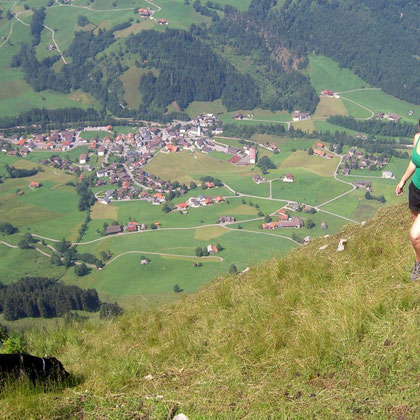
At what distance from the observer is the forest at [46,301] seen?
38500mm

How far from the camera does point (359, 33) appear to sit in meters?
145

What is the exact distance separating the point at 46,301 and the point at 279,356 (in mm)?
38132

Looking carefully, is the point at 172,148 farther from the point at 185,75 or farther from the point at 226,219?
the point at 185,75

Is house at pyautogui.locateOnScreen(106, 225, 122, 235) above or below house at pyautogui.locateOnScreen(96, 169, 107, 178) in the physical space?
above

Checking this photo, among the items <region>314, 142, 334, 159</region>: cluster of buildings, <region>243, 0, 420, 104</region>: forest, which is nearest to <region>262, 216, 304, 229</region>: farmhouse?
<region>314, 142, 334, 159</region>: cluster of buildings

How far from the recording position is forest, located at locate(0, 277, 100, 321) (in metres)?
38.5

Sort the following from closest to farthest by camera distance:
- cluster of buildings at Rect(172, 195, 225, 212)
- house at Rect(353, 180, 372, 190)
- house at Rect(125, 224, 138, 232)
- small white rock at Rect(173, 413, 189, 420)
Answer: small white rock at Rect(173, 413, 189, 420), house at Rect(125, 224, 138, 232), cluster of buildings at Rect(172, 195, 225, 212), house at Rect(353, 180, 372, 190)

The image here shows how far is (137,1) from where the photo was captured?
499 feet

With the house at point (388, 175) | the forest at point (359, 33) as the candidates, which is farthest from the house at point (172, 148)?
the forest at point (359, 33)

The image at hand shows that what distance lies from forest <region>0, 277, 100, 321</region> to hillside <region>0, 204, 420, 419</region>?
109 ft

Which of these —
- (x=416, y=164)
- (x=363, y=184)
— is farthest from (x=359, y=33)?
(x=416, y=164)

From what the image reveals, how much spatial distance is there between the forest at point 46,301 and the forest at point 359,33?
102169 mm

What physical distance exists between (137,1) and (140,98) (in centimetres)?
A: 5374

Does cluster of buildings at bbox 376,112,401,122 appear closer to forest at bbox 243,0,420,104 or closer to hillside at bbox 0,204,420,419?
forest at bbox 243,0,420,104
